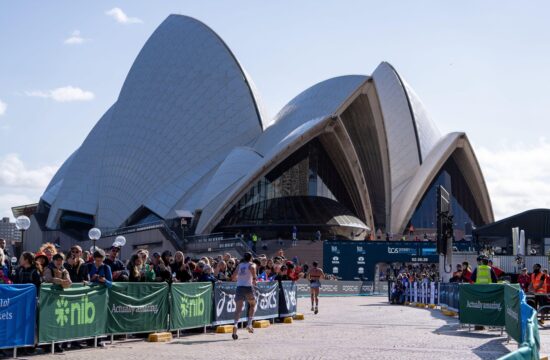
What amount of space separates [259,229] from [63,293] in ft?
136

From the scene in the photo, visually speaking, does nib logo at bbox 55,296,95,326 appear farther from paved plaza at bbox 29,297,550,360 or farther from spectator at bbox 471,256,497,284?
spectator at bbox 471,256,497,284

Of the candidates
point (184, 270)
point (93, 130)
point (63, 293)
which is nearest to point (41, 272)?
point (63, 293)

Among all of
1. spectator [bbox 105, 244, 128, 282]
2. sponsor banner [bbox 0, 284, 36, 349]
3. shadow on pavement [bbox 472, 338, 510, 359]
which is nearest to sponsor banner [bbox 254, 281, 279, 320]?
spectator [bbox 105, 244, 128, 282]

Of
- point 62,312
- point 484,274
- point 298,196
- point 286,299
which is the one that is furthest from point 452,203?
point 62,312

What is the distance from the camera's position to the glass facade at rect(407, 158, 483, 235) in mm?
60062

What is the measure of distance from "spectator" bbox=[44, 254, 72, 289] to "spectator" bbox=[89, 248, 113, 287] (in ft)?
2.85

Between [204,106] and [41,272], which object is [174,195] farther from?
[41,272]

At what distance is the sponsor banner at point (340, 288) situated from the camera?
38.1 m

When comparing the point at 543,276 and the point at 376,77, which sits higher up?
the point at 376,77

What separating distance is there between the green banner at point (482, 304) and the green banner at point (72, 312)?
24.9 ft

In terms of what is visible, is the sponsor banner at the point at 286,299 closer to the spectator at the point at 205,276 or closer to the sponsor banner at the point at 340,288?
the spectator at the point at 205,276

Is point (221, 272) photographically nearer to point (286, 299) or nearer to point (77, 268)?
point (286, 299)

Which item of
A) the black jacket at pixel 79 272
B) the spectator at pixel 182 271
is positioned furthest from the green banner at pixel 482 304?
the black jacket at pixel 79 272

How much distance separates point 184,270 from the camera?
15414mm
